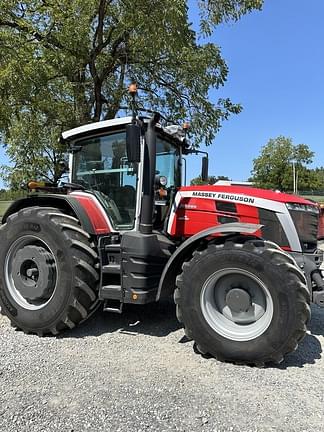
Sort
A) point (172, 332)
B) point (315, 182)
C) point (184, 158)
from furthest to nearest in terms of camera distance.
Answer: point (315, 182) < point (184, 158) < point (172, 332)

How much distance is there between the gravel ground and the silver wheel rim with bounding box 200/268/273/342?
1.09 feet

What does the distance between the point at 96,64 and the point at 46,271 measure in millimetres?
7050

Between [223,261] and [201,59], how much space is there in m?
7.32

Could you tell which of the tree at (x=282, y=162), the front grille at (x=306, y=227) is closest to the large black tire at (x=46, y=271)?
the front grille at (x=306, y=227)

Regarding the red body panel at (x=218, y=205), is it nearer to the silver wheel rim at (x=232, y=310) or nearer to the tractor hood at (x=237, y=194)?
the tractor hood at (x=237, y=194)

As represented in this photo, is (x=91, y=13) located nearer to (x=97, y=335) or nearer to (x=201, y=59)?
(x=201, y=59)

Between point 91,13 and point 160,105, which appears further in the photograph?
point 160,105

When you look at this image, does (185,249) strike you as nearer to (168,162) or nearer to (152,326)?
(152,326)

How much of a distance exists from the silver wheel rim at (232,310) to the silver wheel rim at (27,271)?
172cm

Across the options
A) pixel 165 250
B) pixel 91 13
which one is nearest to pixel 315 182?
pixel 91 13

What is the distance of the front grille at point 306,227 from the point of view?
4.09m

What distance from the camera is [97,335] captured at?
173 inches

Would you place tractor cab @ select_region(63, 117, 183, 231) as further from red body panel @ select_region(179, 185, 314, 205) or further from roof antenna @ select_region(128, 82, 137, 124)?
red body panel @ select_region(179, 185, 314, 205)

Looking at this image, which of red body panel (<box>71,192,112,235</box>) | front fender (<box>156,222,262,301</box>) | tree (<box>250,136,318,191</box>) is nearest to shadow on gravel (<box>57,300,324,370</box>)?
front fender (<box>156,222,262,301</box>)
